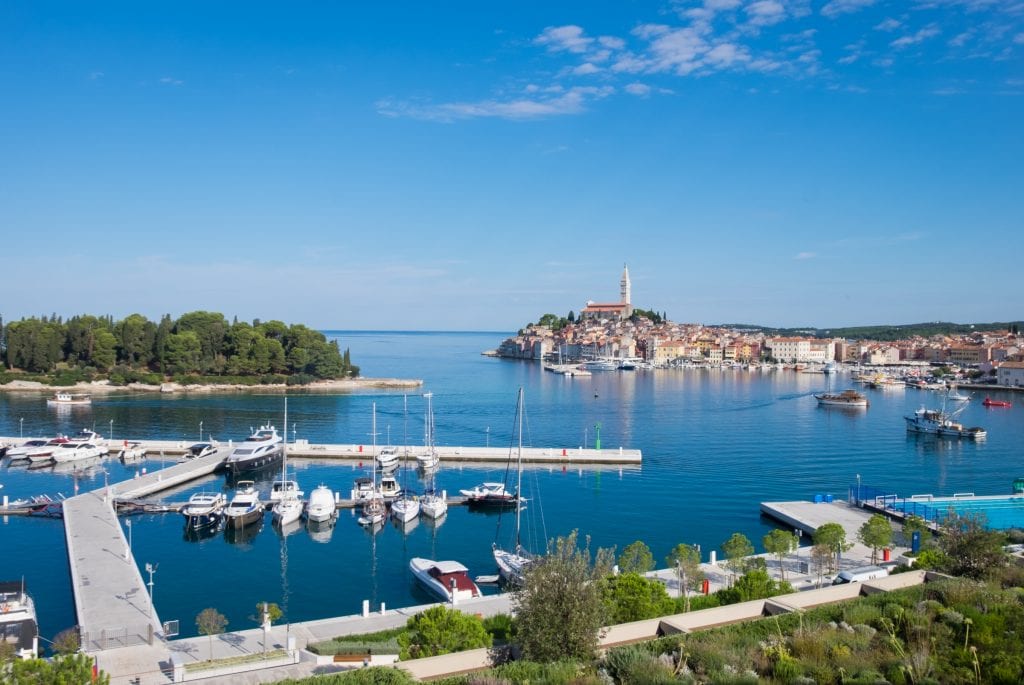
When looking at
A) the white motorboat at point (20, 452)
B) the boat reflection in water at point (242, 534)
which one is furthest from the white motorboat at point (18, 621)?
the white motorboat at point (20, 452)

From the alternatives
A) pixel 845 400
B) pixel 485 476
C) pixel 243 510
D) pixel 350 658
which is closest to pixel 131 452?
pixel 243 510

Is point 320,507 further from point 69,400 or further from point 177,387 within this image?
point 177,387

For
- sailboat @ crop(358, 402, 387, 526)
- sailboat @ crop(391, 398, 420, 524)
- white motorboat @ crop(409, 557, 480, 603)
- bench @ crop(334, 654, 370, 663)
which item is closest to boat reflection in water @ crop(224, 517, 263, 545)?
sailboat @ crop(358, 402, 387, 526)

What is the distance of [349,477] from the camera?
2750 cm

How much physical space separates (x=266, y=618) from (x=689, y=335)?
115m

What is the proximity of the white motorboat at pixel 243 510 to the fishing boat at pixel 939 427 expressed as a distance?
34085mm

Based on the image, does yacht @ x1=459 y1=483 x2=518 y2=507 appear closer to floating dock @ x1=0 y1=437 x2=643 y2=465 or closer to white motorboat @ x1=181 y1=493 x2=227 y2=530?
floating dock @ x1=0 y1=437 x2=643 y2=465

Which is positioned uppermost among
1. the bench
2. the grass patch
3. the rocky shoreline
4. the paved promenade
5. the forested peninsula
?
the forested peninsula

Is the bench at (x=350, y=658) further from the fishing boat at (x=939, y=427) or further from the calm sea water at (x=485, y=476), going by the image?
the fishing boat at (x=939, y=427)

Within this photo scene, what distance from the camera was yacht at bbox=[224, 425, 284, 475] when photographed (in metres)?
27.9

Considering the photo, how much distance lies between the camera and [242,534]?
2011cm

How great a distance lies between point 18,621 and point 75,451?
20224mm

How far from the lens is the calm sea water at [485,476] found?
16.4m

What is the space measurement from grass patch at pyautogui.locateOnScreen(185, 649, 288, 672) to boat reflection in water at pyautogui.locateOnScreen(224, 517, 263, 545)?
928 centimetres
